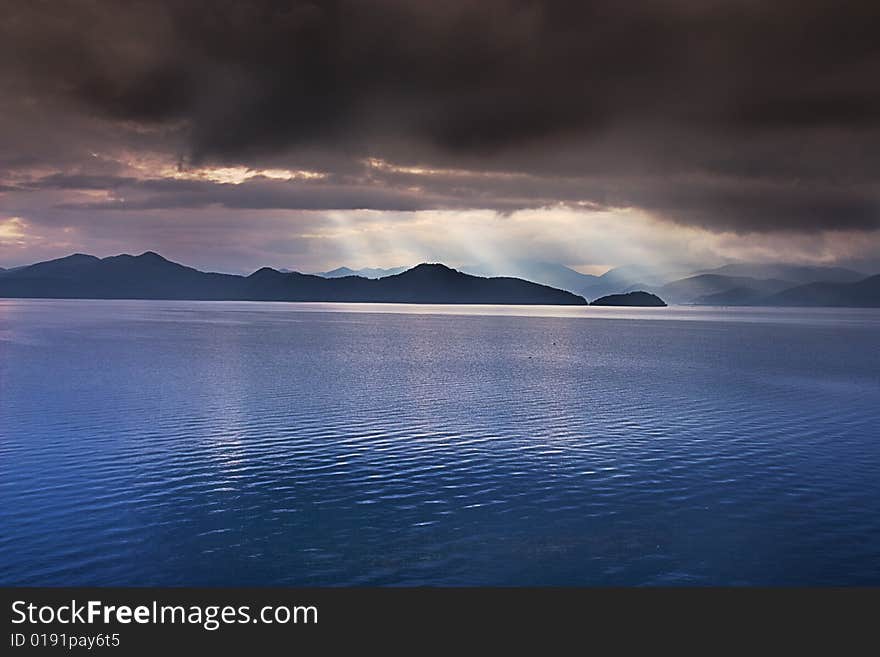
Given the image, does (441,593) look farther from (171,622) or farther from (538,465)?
(538,465)

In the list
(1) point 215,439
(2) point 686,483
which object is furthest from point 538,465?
(1) point 215,439

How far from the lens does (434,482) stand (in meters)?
43.4

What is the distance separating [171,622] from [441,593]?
11.0m

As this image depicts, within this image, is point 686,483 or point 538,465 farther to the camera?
point 538,465

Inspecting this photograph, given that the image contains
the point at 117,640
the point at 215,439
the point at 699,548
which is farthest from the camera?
the point at 215,439

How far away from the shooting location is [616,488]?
140ft

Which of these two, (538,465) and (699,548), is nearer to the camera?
(699,548)

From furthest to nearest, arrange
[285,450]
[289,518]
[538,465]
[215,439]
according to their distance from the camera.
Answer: [215,439]
[285,450]
[538,465]
[289,518]

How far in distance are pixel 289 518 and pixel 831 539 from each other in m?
29.3

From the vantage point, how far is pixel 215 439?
56.7 meters

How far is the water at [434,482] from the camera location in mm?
30391

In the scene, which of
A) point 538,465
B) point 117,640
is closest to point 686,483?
point 538,465

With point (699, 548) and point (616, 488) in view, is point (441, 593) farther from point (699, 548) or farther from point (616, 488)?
point (616, 488)

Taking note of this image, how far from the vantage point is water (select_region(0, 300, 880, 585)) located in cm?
3039
